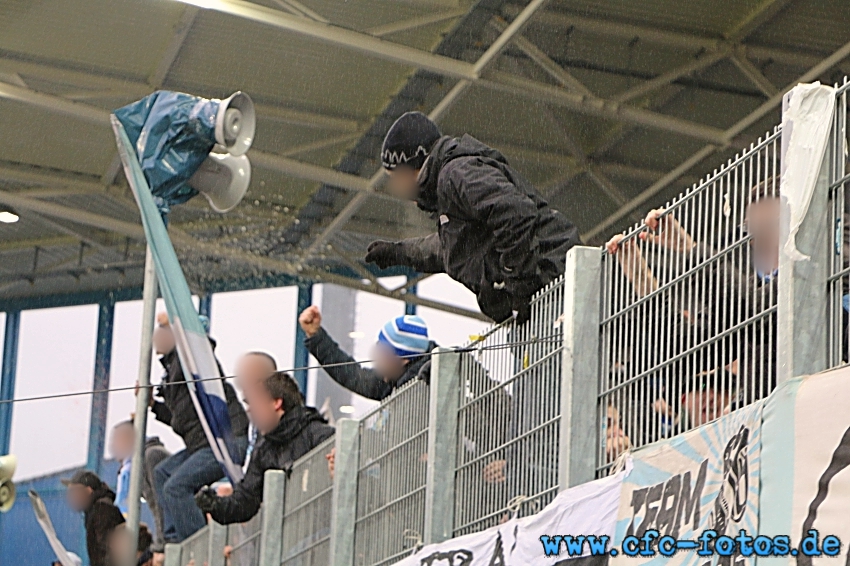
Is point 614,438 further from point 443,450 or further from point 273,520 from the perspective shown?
point 273,520

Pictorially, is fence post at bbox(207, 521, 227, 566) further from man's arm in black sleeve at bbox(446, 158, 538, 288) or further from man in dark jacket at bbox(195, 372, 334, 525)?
man's arm in black sleeve at bbox(446, 158, 538, 288)

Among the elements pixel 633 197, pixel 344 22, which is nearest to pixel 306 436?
pixel 344 22

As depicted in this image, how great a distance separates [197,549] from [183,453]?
2.24 ft

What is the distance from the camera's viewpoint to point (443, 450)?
223 inches

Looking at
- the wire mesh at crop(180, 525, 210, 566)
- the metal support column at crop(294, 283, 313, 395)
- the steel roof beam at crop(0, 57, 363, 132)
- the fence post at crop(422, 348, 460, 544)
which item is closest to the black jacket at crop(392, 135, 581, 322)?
the fence post at crop(422, 348, 460, 544)

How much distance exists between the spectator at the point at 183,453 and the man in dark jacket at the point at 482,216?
306 cm

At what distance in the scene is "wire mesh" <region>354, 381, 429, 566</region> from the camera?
5.99 metres

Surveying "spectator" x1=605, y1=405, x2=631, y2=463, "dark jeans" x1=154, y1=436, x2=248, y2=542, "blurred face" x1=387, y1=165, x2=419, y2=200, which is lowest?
"spectator" x1=605, y1=405, x2=631, y2=463

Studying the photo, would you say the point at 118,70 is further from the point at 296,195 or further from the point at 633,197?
the point at 633,197

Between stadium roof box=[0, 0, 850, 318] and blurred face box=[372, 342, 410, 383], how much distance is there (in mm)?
6393

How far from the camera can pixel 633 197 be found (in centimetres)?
1819

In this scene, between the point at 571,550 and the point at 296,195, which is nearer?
the point at 571,550

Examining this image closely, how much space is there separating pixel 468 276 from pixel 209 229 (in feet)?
55.8

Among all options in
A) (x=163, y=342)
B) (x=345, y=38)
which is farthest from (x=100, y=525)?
(x=345, y=38)
